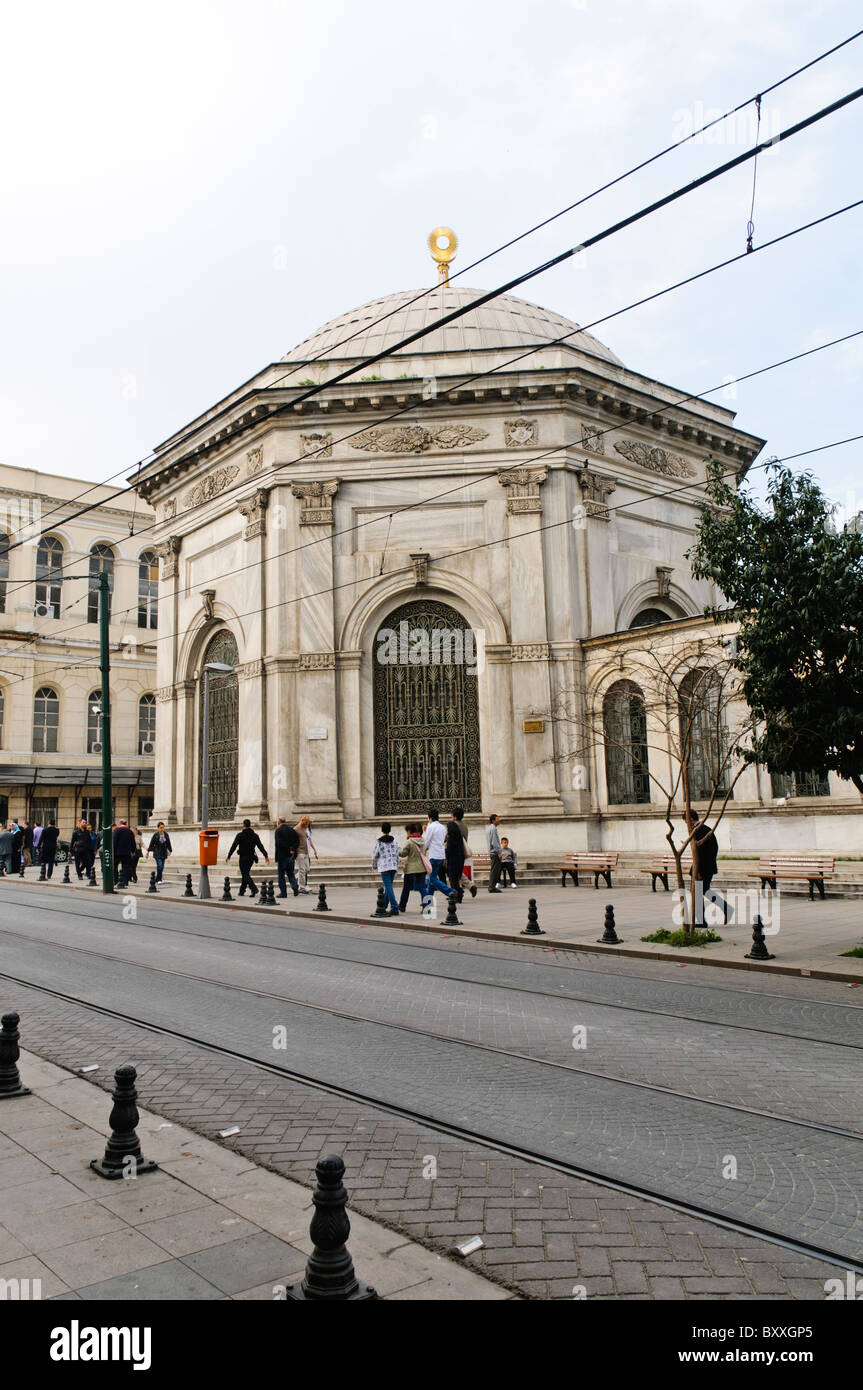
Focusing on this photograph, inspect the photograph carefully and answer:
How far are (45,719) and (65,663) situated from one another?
102 inches

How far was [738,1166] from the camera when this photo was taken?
5.08m

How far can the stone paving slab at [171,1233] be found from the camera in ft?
12.2

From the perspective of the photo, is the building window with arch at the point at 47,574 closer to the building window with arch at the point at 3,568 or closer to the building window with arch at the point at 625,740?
the building window with arch at the point at 3,568

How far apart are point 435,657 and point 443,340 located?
1060 centimetres

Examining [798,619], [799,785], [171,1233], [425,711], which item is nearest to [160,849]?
[425,711]

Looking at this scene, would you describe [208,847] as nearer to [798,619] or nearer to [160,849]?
[160,849]

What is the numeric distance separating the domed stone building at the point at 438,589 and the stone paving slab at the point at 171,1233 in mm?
19620

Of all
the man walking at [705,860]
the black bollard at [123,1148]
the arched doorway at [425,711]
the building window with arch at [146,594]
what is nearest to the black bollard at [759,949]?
the man walking at [705,860]

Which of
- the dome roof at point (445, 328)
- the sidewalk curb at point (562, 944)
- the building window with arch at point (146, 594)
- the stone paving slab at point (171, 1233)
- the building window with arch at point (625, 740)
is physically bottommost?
the sidewalk curb at point (562, 944)

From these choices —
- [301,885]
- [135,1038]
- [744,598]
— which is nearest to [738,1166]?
[135,1038]

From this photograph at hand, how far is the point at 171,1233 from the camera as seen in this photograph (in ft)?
13.7

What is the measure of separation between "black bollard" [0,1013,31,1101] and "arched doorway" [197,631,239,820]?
21.6 m

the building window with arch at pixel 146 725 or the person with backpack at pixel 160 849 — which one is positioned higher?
the building window with arch at pixel 146 725
